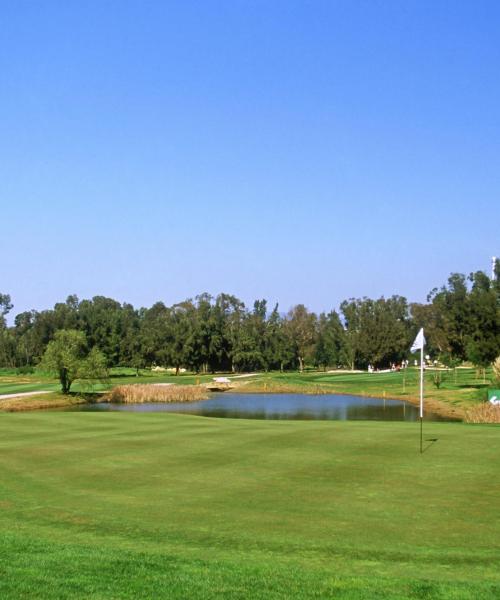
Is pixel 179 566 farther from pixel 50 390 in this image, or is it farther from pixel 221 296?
pixel 221 296

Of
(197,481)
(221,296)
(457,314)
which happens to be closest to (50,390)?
(457,314)

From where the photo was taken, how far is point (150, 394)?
68500mm

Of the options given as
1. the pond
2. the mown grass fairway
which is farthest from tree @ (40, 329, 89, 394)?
the mown grass fairway

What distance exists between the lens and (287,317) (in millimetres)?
164000

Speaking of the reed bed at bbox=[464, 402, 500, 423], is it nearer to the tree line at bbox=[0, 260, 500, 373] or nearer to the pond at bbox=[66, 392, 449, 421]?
the pond at bbox=[66, 392, 449, 421]

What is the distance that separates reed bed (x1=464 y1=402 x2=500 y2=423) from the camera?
34.2 metres

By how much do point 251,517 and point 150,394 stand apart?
187 feet

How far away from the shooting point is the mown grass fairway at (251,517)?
896 centimetres

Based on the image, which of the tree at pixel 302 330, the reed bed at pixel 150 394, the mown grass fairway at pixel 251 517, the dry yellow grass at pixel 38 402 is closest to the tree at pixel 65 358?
the dry yellow grass at pixel 38 402

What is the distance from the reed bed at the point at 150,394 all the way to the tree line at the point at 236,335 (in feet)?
141

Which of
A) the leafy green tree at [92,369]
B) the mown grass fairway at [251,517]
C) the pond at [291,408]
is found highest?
the leafy green tree at [92,369]

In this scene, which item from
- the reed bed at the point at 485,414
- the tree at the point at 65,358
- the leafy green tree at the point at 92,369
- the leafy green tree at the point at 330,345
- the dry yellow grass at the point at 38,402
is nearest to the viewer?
the reed bed at the point at 485,414

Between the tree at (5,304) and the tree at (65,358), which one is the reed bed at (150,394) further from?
the tree at (5,304)

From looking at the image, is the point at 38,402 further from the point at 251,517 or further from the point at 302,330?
the point at 302,330
